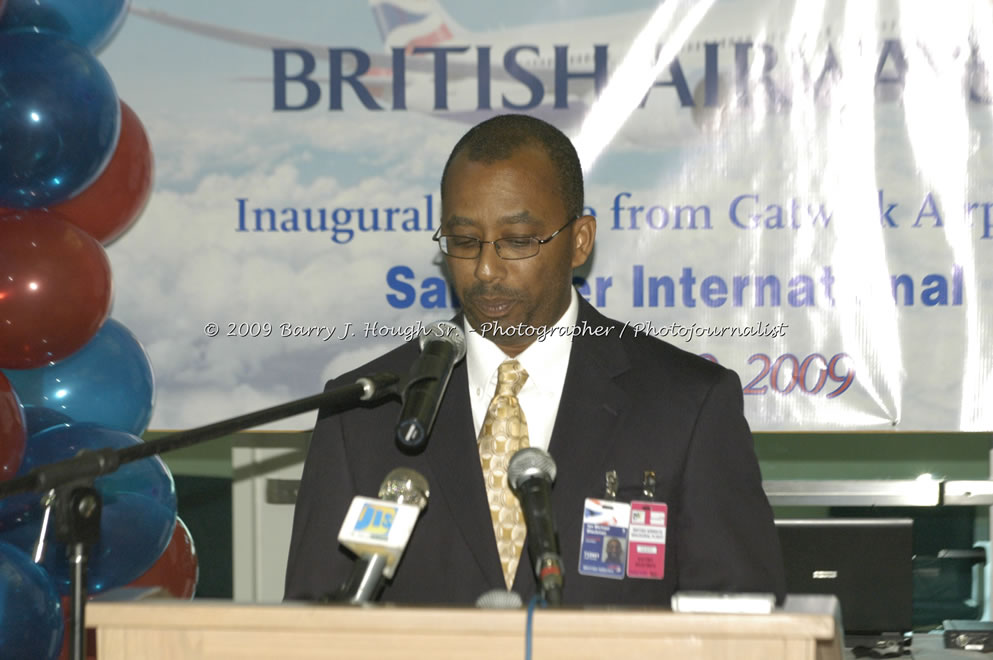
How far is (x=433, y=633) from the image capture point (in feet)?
5.37

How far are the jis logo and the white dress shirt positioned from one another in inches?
33.5

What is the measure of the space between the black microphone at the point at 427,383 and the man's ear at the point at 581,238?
A: 59 cm

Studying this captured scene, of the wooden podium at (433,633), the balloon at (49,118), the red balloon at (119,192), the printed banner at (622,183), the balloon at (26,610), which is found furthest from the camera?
the printed banner at (622,183)

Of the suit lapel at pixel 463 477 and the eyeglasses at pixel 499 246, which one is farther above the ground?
the eyeglasses at pixel 499 246

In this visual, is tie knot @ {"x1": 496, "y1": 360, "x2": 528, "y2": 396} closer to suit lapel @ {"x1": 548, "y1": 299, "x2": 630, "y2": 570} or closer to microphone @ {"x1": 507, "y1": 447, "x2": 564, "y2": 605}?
suit lapel @ {"x1": 548, "y1": 299, "x2": 630, "y2": 570}

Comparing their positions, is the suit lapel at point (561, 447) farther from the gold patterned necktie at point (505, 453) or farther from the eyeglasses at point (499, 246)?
the eyeglasses at point (499, 246)

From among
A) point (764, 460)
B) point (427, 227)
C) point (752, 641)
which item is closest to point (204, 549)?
point (427, 227)

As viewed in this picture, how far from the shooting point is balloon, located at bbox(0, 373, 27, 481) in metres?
2.93

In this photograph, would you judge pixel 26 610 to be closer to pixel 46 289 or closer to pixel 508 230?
pixel 46 289

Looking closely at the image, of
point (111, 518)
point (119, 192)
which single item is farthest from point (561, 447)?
point (119, 192)

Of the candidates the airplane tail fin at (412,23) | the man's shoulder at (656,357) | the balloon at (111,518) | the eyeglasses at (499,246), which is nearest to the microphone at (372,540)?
the eyeglasses at (499,246)

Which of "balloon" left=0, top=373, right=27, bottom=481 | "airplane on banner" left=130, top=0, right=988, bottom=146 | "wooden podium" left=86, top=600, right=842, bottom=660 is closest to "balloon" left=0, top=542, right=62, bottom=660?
"balloon" left=0, top=373, right=27, bottom=481

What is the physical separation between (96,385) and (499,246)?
1.49 meters

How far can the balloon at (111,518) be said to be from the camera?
3.19 metres
